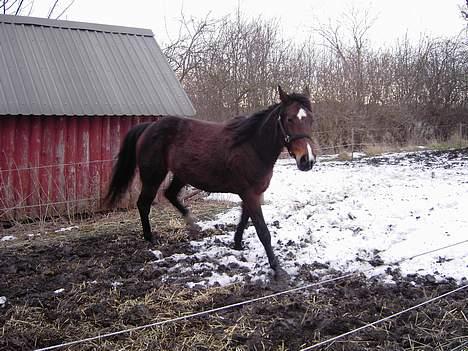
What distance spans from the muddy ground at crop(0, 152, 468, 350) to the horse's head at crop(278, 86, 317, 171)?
113 centimetres

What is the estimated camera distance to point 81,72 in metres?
8.80

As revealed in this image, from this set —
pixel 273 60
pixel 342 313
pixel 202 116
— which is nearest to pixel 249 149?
pixel 342 313

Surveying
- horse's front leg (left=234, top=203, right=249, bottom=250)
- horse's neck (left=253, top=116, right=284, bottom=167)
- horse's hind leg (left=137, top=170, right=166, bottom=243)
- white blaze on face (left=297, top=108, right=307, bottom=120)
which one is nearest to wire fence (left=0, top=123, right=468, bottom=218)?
horse's hind leg (left=137, top=170, right=166, bottom=243)

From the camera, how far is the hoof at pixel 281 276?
422 cm

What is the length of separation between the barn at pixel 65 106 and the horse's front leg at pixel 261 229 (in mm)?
4352

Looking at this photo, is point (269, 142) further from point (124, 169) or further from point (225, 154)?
point (124, 169)

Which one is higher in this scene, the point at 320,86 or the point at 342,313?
the point at 320,86

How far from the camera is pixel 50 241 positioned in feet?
19.9

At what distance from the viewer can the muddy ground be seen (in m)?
3.06

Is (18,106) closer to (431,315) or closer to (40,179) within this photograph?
(40,179)

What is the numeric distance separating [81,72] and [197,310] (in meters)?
6.60

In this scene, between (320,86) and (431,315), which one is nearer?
(431,315)

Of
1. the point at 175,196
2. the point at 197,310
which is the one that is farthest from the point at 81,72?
the point at 197,310

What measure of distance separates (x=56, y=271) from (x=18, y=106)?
13.2 ft
